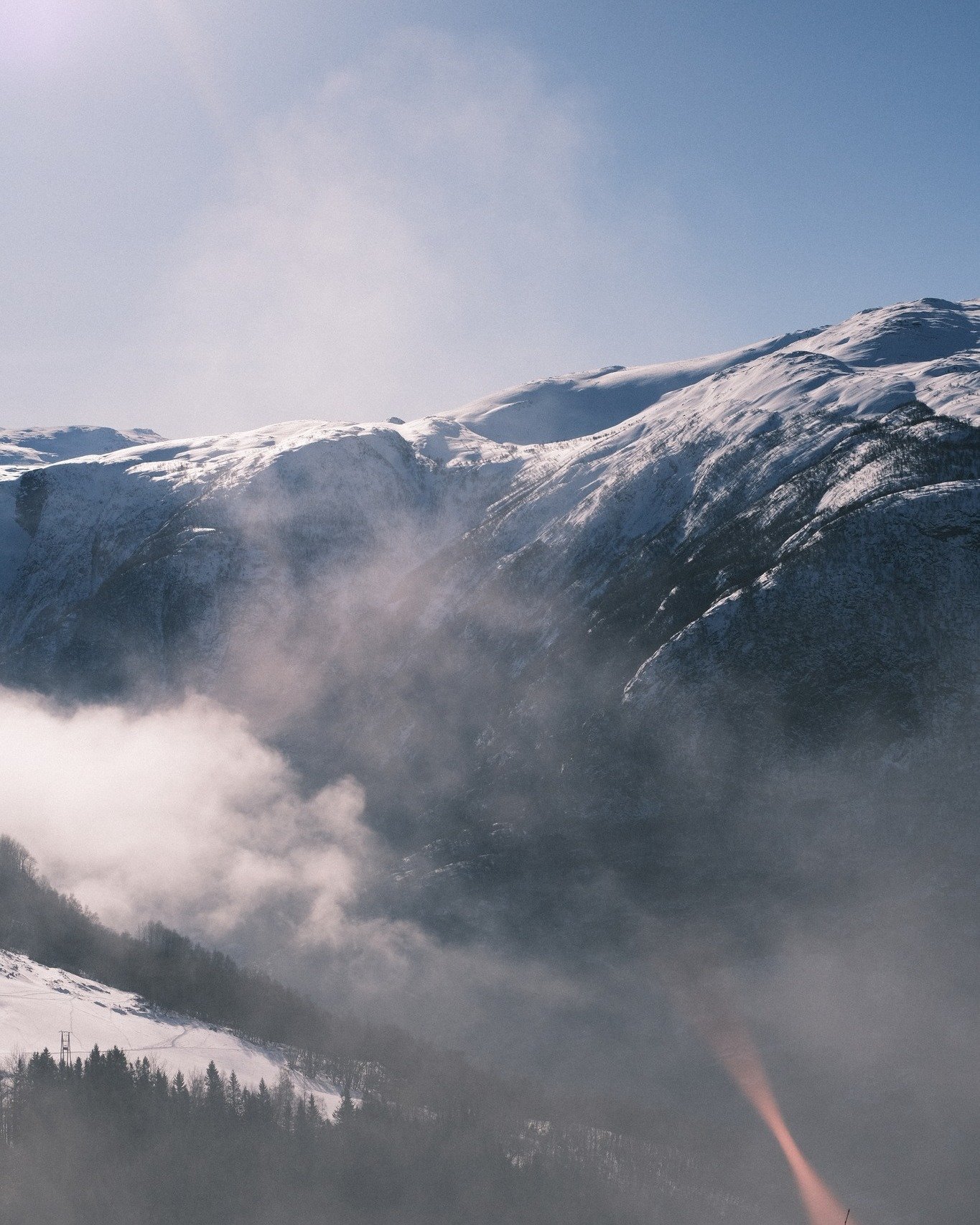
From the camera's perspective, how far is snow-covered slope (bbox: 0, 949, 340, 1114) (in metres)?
149

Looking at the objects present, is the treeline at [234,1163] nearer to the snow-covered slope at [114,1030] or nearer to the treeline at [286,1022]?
the snow-covered slope at [114,1030]

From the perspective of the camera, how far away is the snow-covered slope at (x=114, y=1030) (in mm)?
149375

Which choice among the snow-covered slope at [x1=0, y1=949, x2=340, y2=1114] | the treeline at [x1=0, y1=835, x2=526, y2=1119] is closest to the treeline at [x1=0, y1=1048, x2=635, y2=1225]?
the snow-covered slope at [x1=0, y1=949, x2=340, y2=1114]

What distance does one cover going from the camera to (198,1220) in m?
134

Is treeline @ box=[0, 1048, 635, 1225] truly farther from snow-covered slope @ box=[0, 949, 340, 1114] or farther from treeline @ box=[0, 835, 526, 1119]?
treeline @ box=[0, 835, 526, 1119]

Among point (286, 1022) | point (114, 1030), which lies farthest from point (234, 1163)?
point (286, 1022)

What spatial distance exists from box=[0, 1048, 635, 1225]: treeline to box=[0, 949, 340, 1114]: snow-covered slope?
539 centimetres

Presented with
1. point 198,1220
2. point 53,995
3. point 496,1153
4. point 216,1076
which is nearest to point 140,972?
point 53,995

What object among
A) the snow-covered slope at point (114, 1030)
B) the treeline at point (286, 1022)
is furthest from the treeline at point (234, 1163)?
the treeline at point (286, 1022)

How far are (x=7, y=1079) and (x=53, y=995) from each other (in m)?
30.2

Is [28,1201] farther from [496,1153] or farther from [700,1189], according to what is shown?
[700,1189]

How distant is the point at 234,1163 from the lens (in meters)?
140

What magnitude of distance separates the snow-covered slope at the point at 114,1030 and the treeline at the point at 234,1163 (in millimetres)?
5386

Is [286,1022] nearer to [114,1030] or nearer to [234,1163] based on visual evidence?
[114,1030]
